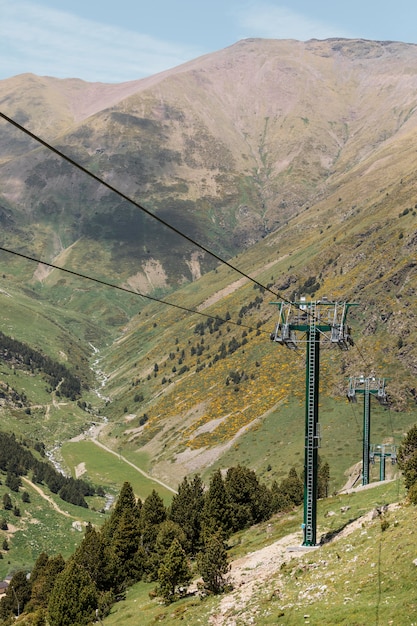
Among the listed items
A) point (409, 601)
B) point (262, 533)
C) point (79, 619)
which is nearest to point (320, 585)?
point (409, 601)

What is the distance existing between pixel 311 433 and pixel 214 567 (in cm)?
1457

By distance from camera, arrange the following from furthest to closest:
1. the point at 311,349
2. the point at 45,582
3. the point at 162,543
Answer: the point at 45,582, the point at 162,543, the point at 311,349

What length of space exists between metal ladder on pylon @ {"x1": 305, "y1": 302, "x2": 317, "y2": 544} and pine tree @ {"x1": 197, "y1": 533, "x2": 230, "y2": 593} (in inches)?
305

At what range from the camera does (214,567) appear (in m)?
62.0

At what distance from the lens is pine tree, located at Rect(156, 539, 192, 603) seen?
70.2 metres

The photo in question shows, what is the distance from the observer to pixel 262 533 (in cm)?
8575

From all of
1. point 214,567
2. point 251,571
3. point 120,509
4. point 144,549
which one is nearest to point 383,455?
point 144,549

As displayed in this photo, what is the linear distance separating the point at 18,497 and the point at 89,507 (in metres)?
20.1

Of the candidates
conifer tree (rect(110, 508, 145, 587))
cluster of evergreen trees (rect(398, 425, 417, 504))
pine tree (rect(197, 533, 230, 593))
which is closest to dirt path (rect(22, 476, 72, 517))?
conifer tree (rect(110, 508, 145, 587))

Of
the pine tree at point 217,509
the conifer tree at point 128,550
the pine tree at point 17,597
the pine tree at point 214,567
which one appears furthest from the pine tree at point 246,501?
the pine tree at point 214,567

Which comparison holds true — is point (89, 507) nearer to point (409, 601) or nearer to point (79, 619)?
point (79, 619)

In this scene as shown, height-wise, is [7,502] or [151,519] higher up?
[151,519]

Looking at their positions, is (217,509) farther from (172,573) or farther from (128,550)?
(172,573)

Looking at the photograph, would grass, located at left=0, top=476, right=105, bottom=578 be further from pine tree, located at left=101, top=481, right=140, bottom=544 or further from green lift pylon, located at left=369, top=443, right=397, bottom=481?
green lift pylon, located at left=369, top=443, right=397, bottom=481
